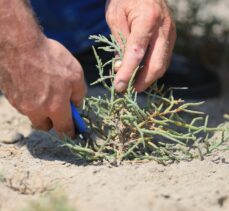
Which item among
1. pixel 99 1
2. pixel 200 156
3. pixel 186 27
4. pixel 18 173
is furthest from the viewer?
pixel 186 27

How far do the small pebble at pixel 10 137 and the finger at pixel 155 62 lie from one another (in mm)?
462

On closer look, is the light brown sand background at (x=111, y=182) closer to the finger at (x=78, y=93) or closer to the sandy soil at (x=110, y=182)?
the sandy soil at (x=110, y=182)

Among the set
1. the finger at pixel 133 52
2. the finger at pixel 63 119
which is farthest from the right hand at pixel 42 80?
the finger at pixel 133 52

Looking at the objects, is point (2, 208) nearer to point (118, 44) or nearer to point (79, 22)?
point (118, 44)

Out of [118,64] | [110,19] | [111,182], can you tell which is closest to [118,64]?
[118,64]

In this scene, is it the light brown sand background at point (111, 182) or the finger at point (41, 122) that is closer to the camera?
Result: the light brown sand background at point (111, 182)

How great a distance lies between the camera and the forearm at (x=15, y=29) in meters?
1.48

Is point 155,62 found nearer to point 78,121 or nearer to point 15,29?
point 78,121

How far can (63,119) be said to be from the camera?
1.55m

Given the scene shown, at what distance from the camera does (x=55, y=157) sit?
1667mm

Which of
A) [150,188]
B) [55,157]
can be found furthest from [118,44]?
[150,188]

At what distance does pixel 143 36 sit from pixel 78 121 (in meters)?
0.30

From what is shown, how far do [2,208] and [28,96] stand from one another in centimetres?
34

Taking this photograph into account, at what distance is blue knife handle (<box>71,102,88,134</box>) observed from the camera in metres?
1.57
